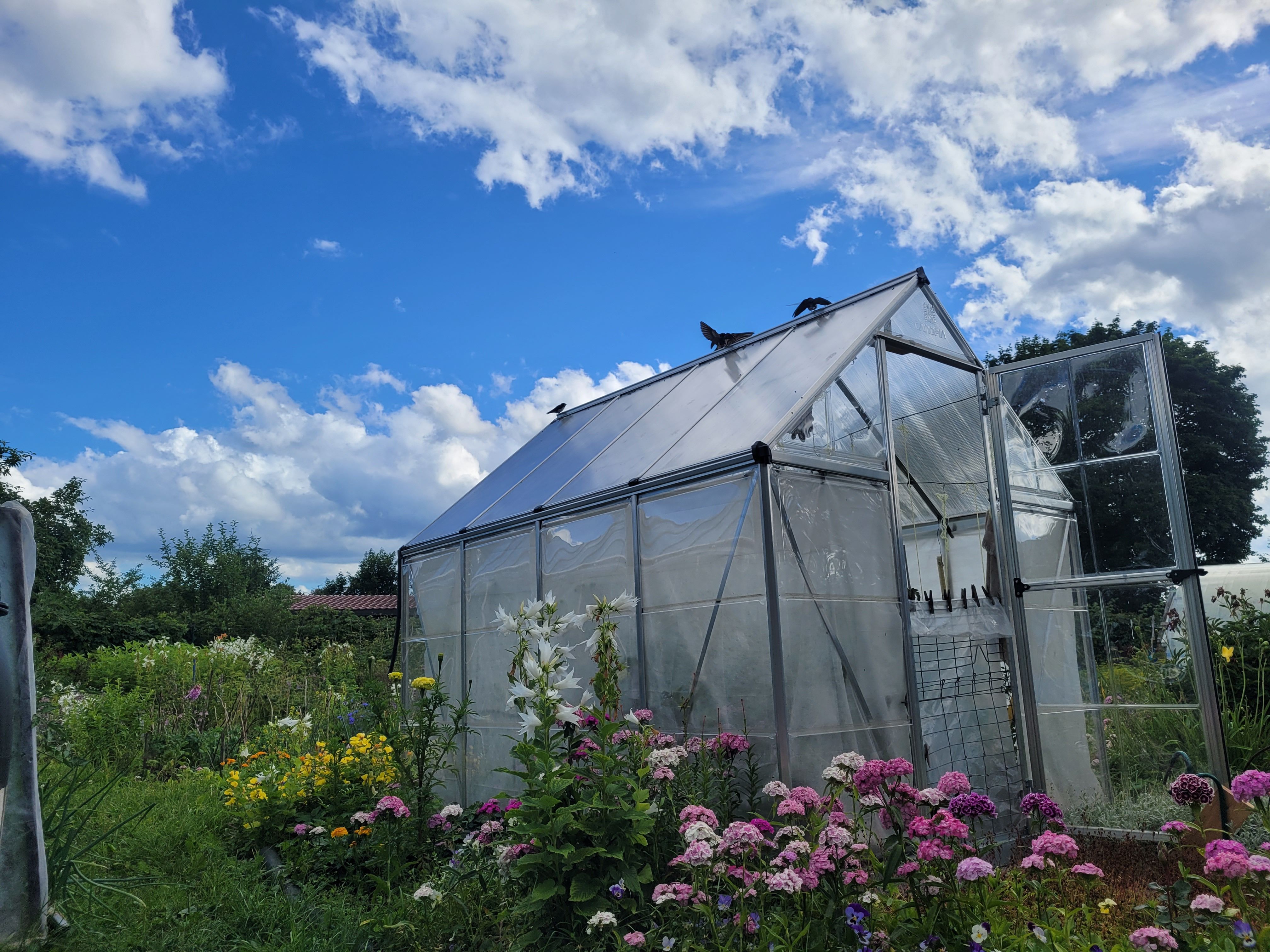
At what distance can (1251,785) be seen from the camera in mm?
2498

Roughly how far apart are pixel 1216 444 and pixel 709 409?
18.9 m

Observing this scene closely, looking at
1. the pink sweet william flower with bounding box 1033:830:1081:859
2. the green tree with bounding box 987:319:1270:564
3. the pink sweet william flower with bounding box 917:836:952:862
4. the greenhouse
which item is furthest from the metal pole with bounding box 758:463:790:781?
the green tree with bounding box 987:319:1270:564

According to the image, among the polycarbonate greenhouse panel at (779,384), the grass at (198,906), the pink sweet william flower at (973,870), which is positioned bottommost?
the grass at (198,906)

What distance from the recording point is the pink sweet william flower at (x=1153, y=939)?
6.94ft

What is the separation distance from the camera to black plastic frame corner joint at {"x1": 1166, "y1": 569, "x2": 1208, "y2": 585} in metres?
5.04

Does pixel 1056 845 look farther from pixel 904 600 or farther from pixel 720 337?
pixel 720 337

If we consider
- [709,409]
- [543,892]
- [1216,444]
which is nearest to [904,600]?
[709,409]

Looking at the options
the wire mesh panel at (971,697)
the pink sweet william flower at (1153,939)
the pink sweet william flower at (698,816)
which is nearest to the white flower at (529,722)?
the pink sweet william flower at (698,816)

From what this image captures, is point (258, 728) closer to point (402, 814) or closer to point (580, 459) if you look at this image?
point (580, 459)

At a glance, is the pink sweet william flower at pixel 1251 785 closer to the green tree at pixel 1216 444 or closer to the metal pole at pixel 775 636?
the metal pole at pixel 775 636

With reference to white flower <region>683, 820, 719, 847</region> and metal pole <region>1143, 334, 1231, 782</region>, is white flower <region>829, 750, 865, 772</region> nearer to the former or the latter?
white flower <region>683, 820, 719, 847</region>

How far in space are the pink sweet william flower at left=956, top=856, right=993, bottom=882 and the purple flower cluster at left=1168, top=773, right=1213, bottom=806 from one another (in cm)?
87

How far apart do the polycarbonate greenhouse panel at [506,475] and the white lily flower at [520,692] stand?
3.75 m

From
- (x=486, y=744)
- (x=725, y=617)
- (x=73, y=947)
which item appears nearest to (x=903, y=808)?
(x=725, y=617)
